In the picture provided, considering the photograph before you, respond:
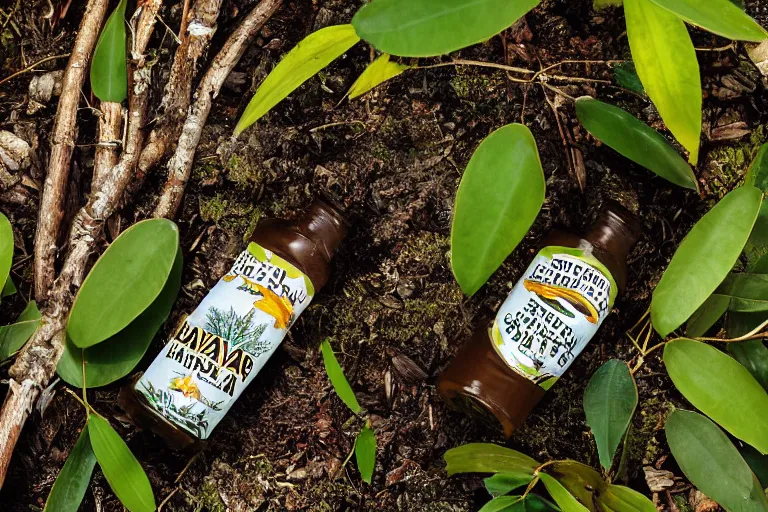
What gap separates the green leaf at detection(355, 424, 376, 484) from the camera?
1.14 meters

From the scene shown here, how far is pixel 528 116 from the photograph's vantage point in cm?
115

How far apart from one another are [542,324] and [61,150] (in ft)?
2.67

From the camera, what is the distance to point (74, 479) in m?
1.08

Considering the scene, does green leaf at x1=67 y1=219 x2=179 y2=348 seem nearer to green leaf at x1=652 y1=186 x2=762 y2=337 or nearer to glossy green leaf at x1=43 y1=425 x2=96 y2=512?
glossy green leaf at x1=43 y1=425 x2=96 y2=512

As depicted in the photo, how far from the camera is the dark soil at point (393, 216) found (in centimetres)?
115

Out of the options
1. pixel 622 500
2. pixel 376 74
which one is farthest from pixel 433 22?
pixel 622 500

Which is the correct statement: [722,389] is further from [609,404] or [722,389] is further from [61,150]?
[61,150]

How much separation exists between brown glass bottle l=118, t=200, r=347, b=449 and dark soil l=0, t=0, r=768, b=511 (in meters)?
0.10

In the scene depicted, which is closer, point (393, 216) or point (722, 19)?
point (722, 19)

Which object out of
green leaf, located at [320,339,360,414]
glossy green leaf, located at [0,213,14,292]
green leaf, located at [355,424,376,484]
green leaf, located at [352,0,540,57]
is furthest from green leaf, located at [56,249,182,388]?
green leaf, located at [352,0,540,57]

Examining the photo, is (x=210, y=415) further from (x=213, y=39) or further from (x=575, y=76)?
(x=575, y=76)

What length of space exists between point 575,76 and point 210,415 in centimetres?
80

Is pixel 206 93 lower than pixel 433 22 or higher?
lower

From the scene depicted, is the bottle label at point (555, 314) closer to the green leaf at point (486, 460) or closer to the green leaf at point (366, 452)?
the green leaf at point (486, 460)
